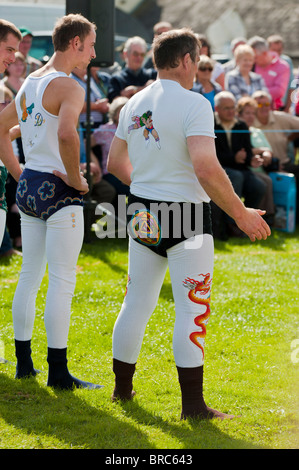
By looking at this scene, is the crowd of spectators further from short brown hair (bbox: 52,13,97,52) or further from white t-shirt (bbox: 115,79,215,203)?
white t-shirt (bbox: 115,79,215,203)

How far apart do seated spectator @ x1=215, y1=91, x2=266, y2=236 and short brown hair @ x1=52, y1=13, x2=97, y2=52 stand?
5152 mm

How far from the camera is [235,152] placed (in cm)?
903

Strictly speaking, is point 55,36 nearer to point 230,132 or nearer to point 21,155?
point 21,155

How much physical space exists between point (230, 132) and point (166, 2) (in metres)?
23.2

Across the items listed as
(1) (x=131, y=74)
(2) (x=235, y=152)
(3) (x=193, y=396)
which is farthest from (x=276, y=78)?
(3) (x=193, y=396)

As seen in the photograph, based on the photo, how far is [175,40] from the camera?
3.41 m

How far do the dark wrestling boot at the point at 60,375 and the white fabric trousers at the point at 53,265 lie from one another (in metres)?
0.05

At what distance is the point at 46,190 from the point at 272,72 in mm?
8526

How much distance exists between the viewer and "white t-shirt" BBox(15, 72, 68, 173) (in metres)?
3.83

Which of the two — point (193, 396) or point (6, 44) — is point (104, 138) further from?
point (193, 396)

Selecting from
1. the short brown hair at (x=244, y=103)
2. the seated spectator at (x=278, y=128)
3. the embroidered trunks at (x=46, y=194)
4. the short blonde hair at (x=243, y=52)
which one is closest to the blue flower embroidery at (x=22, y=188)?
the embroidered trunks at (x=46, y=194)

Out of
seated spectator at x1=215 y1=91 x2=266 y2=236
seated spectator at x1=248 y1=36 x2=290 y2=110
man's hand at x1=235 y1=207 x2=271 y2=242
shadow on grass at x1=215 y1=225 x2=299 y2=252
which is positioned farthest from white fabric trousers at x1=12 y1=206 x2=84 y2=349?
seated spectator at x1=248 y1=36 x2=290 y2=110

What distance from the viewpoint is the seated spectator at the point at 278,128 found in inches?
392

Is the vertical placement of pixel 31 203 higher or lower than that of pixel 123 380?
higher
